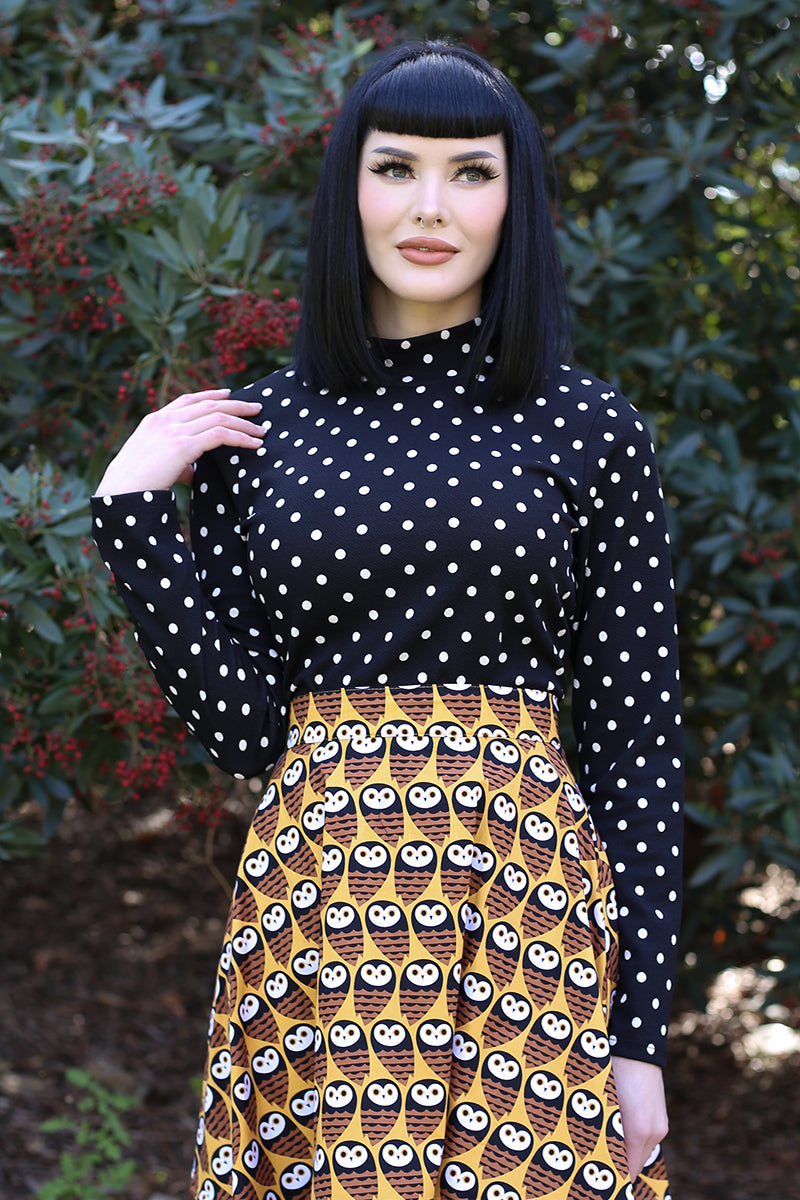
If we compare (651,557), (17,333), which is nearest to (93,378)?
(17,333)

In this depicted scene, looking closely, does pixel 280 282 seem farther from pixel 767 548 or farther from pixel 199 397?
pixel 767 548

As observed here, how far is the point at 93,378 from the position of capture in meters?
2.45

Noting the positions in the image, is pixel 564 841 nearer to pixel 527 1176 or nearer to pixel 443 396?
pixel 527 1176

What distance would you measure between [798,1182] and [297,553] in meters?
2.38

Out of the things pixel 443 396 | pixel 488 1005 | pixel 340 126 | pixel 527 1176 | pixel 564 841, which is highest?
pixel 340 126

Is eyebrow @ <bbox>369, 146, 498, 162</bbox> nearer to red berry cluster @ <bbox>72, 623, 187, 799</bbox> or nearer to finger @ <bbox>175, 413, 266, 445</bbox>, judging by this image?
finger @ <bbox>175, 413, 266, 445</bbox>

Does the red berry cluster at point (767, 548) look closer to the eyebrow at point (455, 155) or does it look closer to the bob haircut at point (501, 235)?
the bob haircut at point (501, 235)

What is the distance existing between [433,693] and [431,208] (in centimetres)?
55

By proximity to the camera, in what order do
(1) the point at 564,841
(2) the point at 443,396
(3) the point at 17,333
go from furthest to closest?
(3) the point at 17,333 → (2) the point at 443,396 → (1) the point at 564,841

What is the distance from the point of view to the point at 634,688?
1.58m

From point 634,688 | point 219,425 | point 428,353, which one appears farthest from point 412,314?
point 634,688

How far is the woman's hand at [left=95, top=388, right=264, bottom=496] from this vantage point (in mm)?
1537

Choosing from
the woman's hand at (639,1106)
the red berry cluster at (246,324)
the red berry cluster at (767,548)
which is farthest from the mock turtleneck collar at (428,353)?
the red berry cluster at (767,548)

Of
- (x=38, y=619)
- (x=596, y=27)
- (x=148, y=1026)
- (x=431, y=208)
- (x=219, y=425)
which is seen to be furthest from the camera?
(x=148, y=1026)
